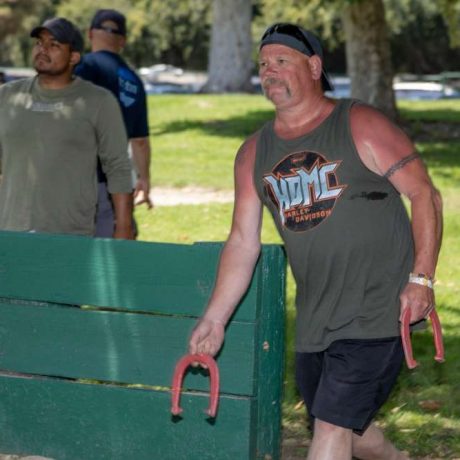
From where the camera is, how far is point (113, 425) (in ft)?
15.8

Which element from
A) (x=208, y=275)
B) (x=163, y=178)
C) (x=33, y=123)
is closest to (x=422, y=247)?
(x=208, y=275)

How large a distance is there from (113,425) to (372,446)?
113 centimetres

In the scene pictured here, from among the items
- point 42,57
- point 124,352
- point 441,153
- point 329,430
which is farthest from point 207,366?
point 441,153

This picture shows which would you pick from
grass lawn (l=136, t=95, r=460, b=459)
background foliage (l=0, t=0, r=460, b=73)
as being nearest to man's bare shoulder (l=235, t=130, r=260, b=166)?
grass lawn (l=136, t=95, r=460, b=459)

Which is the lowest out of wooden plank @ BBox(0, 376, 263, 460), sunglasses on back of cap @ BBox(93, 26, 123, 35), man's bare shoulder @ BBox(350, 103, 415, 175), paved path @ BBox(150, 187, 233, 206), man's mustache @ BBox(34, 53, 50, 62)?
paved path @ BBox(150, 187, 233, 206)

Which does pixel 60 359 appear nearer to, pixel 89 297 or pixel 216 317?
pixel 89 297

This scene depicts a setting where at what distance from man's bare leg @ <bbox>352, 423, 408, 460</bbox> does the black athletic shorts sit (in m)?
0.25

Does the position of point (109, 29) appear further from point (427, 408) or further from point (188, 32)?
point (188, 32)

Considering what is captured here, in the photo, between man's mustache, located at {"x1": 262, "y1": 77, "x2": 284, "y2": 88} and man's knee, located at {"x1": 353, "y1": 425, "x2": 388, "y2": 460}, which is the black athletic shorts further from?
man's mustache, located at {"x1": 262, "y1": 77, "x2": 284, "y2": 88}

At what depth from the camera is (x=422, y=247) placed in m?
3.73

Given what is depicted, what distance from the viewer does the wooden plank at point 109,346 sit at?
4.51m

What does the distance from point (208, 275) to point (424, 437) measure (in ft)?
5.14

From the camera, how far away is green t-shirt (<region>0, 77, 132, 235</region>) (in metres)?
5.47

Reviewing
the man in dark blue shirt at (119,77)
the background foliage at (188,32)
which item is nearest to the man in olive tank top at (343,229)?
the man in dark blue shirt at (119,77)
